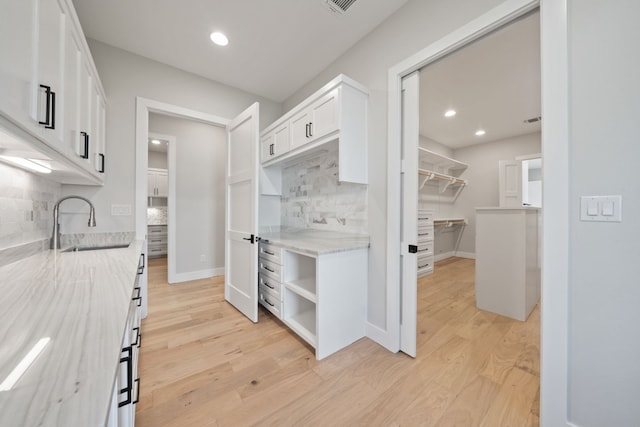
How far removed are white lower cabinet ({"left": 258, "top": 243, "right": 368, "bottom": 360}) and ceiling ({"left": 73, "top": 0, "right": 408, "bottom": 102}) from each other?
77.4 inches

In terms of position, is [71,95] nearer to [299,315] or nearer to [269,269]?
[269,269]

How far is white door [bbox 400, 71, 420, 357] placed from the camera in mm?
1791

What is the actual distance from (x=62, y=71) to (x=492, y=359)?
3.26 meters

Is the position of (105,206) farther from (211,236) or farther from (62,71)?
(211,236)

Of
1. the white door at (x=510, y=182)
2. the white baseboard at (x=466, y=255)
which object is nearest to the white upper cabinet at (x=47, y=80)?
the white door at (x=510, y=182)

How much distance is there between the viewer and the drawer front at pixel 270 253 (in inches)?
86.0

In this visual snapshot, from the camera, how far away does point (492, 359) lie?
5.87 ft

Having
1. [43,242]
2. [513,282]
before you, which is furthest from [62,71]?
[513,282]

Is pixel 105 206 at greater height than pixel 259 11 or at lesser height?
lesser

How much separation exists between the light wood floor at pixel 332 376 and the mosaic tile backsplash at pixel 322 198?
1.13 m

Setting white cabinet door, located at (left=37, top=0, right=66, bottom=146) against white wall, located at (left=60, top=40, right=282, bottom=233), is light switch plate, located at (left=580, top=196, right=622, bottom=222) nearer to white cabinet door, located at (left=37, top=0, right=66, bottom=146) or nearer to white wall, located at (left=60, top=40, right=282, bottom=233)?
white cabinet door, located at (left=37, top=0, right=66, bottom=146)

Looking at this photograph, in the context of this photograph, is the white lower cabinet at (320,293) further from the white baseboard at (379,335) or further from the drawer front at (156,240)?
the drawer front at (156,240)

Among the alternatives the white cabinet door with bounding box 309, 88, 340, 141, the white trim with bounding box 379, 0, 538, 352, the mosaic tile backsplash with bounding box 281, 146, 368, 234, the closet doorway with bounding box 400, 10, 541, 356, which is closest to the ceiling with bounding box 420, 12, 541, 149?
the closet doorway with bounding box 400, 10, 541, 356

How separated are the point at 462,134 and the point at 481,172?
117 cm
